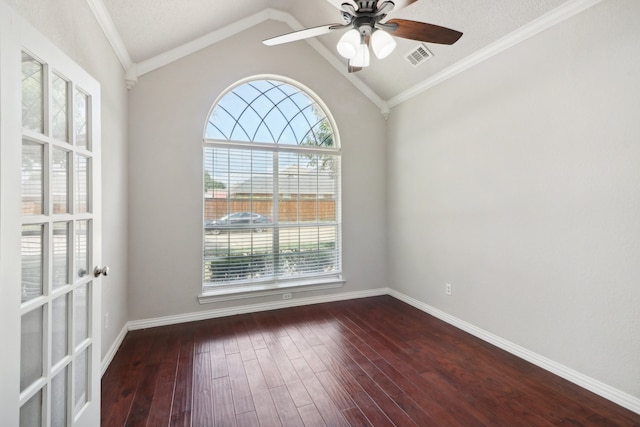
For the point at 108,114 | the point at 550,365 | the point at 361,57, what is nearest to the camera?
the point at 361,57

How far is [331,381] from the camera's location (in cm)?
210

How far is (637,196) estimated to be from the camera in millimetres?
1793

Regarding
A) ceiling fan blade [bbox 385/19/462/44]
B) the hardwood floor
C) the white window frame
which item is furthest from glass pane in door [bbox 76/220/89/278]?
ceiling fan blade [bbox 385/19/462/44]

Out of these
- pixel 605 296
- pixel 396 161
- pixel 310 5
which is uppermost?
pixel 310 5

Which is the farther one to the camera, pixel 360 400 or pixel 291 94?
pixel 291 94

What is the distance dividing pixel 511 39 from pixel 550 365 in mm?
2635

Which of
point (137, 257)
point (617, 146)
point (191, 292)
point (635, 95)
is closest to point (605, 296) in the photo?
point (617, 146)

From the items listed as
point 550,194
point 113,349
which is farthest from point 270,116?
point 550,194

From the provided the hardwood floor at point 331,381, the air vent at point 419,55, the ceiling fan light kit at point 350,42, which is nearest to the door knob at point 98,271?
the hardwood floor at point 331,381

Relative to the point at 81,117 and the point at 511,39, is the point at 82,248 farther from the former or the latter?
the point at 511,39

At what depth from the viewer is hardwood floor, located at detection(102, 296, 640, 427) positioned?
1744mm

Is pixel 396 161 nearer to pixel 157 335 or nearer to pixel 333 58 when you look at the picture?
pixel 333 58

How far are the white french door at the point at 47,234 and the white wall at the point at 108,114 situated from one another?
33 centimetres

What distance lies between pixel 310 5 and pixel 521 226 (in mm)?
3009
